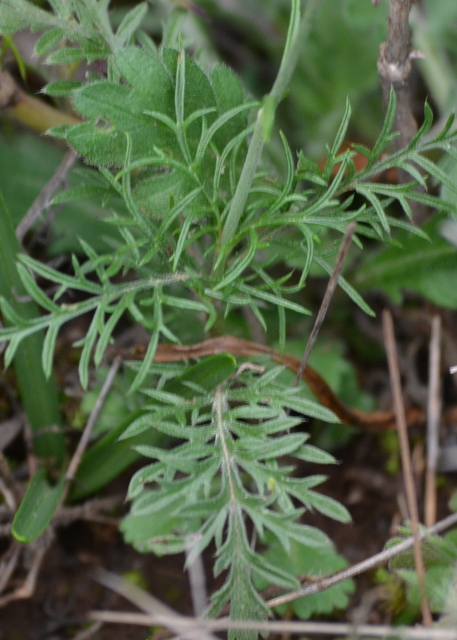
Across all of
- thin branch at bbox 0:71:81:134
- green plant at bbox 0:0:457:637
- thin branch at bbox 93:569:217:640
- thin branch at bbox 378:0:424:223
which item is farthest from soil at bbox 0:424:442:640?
thin branch at bbox 0:71:81:134

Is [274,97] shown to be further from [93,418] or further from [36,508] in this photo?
[36,508]

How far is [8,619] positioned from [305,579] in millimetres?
726

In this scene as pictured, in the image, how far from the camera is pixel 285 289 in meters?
1.18

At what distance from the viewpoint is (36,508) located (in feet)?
4.23

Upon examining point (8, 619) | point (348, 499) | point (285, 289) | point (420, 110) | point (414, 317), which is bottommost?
point (8, 619)

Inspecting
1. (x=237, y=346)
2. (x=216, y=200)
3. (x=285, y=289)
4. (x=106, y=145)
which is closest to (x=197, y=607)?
(x=237, y=346)

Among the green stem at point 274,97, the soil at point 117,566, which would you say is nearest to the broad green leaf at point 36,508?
the soil at point 117,566

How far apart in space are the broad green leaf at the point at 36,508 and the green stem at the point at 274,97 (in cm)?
71

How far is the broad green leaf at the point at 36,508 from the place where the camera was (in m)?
1.21

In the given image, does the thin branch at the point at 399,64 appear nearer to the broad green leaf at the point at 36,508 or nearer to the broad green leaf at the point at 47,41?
the broad green leaf at the point at 47,41

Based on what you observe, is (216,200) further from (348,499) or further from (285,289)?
(348,499)

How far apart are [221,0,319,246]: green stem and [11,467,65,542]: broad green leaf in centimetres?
71

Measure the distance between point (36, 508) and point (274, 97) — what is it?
0.92 meters

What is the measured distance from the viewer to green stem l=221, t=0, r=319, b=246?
0.88 metres
